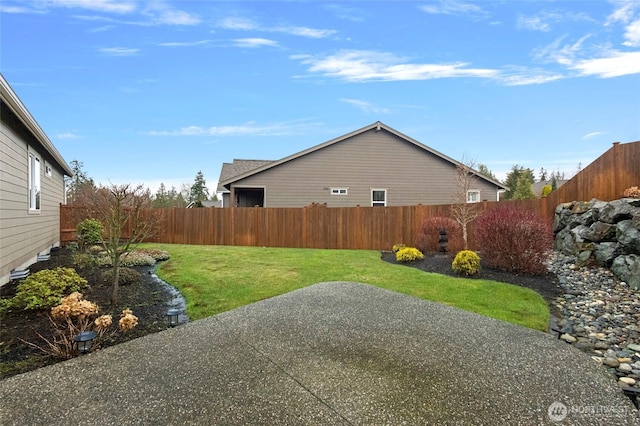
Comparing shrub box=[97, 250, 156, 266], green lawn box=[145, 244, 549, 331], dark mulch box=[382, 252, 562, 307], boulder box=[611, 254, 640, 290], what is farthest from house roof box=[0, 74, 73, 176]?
boulder box=[611, 254, 640, 290]

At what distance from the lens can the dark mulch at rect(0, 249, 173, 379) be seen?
3.26 m

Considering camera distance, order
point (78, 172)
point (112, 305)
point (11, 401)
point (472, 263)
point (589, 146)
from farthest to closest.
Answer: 1. point (78, 172)
2. point (589, 146)
3. point (472, 263)
4. point (112, 305)
5. point (11, 401)

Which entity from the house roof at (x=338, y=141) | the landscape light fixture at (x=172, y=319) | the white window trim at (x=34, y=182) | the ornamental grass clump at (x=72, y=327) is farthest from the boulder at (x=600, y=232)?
the white window trim at (x=34, y=182)

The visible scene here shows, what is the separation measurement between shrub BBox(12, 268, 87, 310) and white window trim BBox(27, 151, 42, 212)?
151 inches

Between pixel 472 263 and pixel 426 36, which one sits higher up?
pixel 426 36

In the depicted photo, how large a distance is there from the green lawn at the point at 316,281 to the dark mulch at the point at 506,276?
0.33 m

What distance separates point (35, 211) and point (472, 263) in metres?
10.6

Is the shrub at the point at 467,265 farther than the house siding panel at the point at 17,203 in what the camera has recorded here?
Yes

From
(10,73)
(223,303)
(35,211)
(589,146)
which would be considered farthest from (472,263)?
(589,146)

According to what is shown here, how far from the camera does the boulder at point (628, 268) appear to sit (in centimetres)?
565

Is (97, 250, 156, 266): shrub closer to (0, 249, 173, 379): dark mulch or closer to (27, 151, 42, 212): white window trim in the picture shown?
(0, 249, 173, 379): dark mulch

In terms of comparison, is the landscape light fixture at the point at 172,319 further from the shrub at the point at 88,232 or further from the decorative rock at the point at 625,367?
the shrub at the point at 88,232

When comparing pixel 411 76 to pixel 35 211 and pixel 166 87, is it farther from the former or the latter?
pixel 35 211

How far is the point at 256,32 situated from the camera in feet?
31.0
